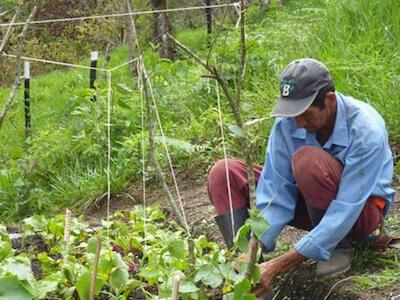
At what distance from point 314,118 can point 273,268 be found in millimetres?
556

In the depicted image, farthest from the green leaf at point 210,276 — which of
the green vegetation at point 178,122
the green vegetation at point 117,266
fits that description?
the green vegetation at point 178,122

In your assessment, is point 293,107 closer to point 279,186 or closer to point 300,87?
point 300,87

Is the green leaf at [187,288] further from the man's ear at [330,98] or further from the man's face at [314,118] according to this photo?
the man's ear at [330,98]

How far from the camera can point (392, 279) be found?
3.12m

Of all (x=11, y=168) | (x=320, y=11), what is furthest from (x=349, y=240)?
(x=320, y=11)

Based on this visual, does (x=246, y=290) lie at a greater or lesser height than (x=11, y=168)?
greater

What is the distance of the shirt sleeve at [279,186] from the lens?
3262 mm

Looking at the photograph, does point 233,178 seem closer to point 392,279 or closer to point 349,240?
point 349,240

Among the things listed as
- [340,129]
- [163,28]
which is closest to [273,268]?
[340,129]

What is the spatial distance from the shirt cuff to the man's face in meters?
0.40

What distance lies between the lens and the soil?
3141 millimetres

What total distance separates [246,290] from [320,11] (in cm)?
464

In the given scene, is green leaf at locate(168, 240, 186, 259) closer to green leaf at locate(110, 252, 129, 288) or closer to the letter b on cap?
green leaf at locate(110, 252, 129, 288)

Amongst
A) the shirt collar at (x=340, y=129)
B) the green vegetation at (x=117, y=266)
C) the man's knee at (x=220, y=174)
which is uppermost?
the shirt collar at (x=340, y=129)
